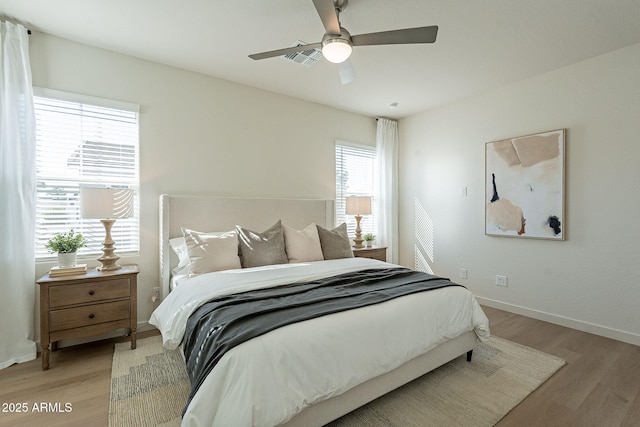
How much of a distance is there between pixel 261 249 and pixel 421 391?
173 cm

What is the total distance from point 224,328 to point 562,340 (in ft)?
10.4

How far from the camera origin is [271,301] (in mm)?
1815

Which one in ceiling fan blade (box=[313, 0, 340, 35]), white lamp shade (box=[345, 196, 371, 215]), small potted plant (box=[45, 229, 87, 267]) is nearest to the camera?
ceiling fan blade (box=[313, 0, 340, 35])

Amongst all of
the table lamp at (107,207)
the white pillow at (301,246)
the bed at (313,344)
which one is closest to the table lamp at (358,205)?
the white pillow at (301,246)

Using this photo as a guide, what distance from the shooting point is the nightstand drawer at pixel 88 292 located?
2.33 m

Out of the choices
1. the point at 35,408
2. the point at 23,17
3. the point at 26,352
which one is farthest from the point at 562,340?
the point at 23,17

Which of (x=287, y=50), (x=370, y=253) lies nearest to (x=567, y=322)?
(x=370, y=253)

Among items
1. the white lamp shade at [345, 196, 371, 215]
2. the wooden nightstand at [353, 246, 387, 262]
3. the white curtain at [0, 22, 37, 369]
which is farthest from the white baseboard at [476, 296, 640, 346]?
the white curtain at [0, 22, 37, 369]

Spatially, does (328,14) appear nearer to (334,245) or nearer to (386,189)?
(334,245)

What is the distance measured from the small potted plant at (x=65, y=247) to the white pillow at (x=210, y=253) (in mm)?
878

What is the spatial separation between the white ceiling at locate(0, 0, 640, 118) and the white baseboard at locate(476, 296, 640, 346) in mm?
2677

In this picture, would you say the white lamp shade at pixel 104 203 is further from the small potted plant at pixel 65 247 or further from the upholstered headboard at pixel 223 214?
the upholstered headboard at pixel 223 214

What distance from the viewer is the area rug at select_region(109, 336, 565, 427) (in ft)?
5.82

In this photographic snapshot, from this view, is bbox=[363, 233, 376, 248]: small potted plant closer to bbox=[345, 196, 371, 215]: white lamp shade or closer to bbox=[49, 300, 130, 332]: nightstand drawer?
bbox=[345, 196, 371, 215]: white lamp shade
